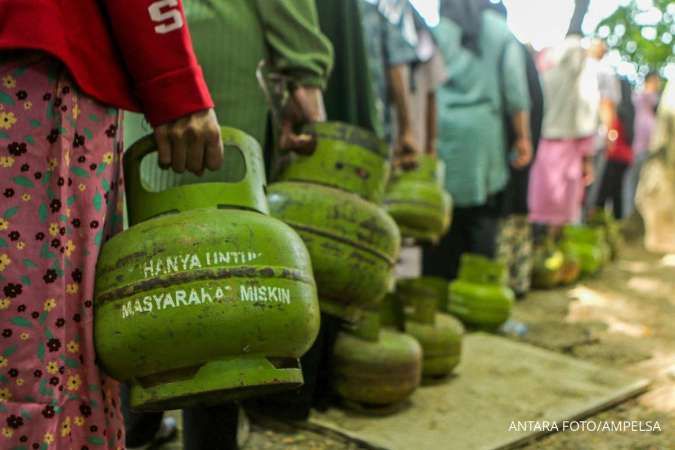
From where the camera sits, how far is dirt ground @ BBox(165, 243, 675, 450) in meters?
2.45

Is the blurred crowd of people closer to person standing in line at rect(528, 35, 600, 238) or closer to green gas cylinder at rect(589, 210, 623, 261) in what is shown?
person standing in line at rect(528, 35, 600, 238)

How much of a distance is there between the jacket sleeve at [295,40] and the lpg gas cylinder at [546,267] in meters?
3.71

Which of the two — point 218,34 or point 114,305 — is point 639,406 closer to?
point 218,34

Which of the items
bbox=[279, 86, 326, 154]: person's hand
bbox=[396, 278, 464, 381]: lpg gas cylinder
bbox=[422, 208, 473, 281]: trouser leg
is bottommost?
bbox=[422, 208, 473, 281]: trouser leg

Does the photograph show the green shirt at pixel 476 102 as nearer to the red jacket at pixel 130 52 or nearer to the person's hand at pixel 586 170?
the person's hand at pixel 586 170

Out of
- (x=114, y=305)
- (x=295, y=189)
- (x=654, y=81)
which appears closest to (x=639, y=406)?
(x=295, y=189)

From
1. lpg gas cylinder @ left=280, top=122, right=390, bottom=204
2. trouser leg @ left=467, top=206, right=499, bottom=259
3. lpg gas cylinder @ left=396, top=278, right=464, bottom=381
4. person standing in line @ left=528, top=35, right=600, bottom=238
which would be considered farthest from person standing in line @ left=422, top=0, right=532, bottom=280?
lpg gas cylinder @ left=280, top=122, right=390, bottom=204

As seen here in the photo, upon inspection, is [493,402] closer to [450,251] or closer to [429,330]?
[429,330]

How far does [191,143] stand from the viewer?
134 centimetres

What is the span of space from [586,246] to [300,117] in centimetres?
464

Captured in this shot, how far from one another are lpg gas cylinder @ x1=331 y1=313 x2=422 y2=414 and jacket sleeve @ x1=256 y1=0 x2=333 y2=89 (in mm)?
816

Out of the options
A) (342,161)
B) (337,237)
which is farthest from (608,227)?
(337,237)

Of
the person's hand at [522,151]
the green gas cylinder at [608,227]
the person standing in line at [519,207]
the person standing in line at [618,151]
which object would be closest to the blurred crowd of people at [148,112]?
the person's hand at [522,151]

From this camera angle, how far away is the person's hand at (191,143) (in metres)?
1.33
